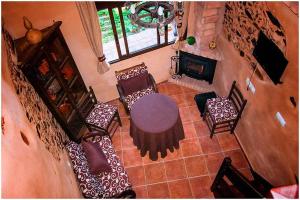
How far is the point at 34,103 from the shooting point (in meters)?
3.80

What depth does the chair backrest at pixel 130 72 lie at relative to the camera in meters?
5.47

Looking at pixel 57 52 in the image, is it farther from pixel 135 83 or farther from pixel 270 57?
pixel 270 57

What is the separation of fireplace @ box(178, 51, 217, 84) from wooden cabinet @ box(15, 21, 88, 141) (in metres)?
2.38

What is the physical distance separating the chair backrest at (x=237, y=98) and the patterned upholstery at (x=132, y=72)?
190 cm

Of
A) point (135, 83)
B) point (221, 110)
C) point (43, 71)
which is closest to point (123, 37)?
point (135, 83)

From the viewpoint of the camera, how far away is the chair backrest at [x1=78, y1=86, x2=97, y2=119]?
209 inches

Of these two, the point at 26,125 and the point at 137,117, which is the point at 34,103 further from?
the point at 137,117

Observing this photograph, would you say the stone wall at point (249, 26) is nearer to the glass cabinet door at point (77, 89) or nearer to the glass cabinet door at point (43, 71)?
the glass cabinet door at point (77, 89)

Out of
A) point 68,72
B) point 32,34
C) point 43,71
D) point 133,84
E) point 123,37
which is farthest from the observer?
point 133,84

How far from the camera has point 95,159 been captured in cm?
421

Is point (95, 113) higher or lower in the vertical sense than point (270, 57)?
lower

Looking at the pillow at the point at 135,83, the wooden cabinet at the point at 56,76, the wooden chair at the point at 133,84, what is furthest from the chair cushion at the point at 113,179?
the pillow at the point at 135,83

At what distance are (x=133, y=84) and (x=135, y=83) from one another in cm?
5

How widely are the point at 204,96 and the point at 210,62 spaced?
83 centimetres
